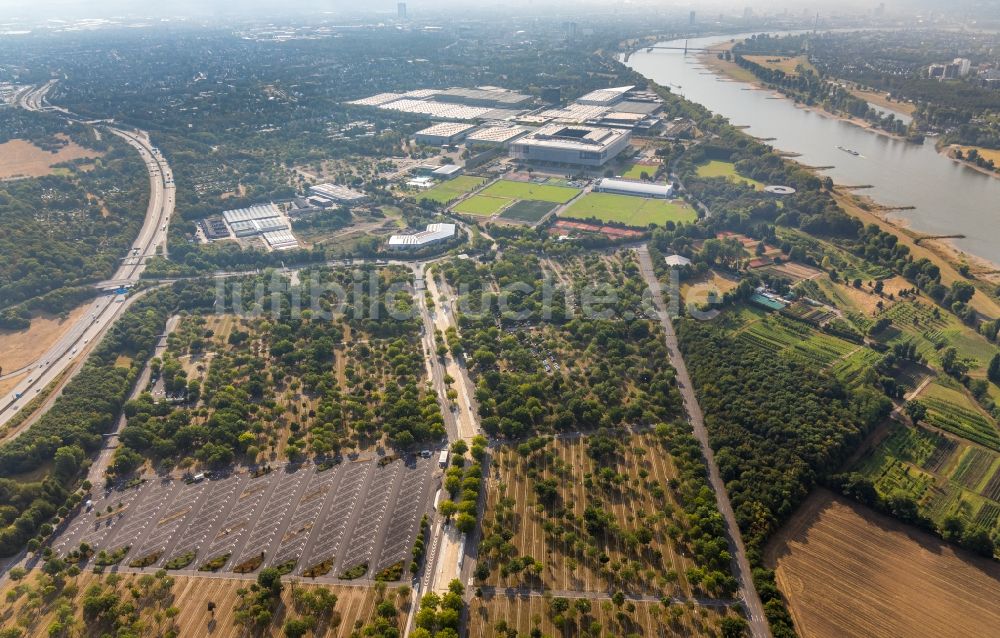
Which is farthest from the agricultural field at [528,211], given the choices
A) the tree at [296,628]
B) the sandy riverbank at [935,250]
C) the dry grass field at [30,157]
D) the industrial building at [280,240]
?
the dry grass field at [30,157]

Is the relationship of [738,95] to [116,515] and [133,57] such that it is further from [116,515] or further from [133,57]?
[133,57]

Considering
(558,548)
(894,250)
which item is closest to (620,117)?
(894,250)

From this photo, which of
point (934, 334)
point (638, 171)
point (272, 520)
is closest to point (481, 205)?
point (638, 171)

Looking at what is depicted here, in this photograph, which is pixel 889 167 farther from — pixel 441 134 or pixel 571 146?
pixel 441 134

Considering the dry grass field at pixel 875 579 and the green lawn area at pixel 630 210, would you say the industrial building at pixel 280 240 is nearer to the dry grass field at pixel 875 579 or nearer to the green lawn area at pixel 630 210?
the green lawn area at pixel 630 210

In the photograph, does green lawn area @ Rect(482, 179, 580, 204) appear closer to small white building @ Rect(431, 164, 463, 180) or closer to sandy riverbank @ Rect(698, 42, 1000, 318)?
small white building @ Rect(431, 164, 463, 180)

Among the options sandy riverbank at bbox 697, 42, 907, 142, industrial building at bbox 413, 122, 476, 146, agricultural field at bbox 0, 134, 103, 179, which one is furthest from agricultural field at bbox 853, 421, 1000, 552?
agricultural field at bbox 0, 134, 103, 179
